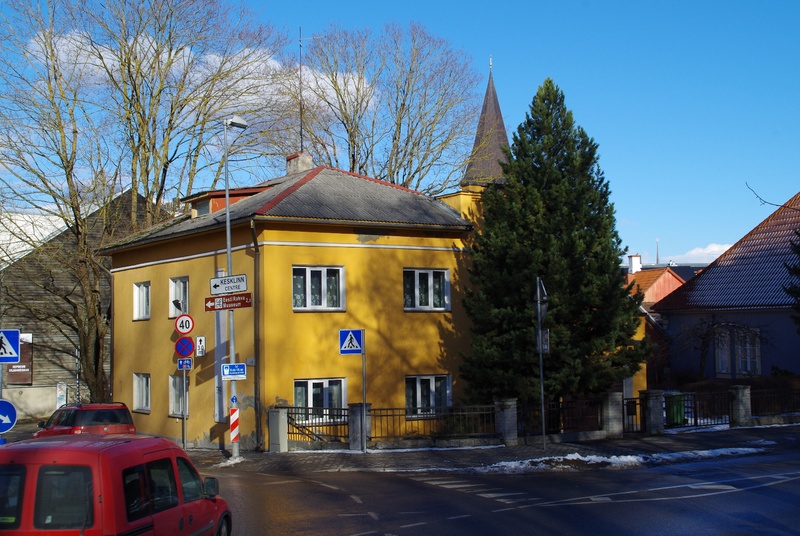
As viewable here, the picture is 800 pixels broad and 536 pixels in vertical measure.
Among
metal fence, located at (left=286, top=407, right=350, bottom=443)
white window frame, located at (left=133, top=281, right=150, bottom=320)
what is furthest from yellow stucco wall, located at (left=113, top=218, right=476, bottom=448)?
white window frame, located at (left=133, top=281, right=150, bottom=320)

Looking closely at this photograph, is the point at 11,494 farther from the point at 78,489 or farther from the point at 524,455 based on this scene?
the point at 524,455

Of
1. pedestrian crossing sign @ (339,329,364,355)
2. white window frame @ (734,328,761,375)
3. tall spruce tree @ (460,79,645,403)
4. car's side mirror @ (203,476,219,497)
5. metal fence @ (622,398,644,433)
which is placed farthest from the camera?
white window frame @ (734,328,761,375)

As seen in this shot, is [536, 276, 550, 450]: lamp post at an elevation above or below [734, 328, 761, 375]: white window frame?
above

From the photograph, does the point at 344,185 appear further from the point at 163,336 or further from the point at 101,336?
→ the point at 101,336

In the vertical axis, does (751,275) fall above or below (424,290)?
above

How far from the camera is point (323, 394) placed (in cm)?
2258

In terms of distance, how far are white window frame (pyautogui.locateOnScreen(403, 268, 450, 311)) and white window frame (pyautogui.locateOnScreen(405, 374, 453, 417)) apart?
2012mm

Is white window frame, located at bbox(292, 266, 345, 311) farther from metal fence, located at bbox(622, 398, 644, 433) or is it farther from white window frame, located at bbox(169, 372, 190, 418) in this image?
metal fence, located at bbox(622, 398, 644, 433)

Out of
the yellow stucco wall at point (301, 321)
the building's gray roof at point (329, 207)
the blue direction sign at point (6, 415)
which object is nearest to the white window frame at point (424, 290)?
the yellow stucco wall at point (301, 321)

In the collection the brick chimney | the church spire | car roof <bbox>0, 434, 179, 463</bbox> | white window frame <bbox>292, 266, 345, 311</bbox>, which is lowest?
car roof <bbox>0, 434, 179, 463</bbox>

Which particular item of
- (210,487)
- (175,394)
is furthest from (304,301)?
(210,487)

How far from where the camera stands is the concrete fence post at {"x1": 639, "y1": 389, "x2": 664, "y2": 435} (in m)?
22.5

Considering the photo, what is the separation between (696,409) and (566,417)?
15.7 ft

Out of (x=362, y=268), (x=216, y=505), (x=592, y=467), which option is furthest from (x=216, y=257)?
(x=216, y=505)
